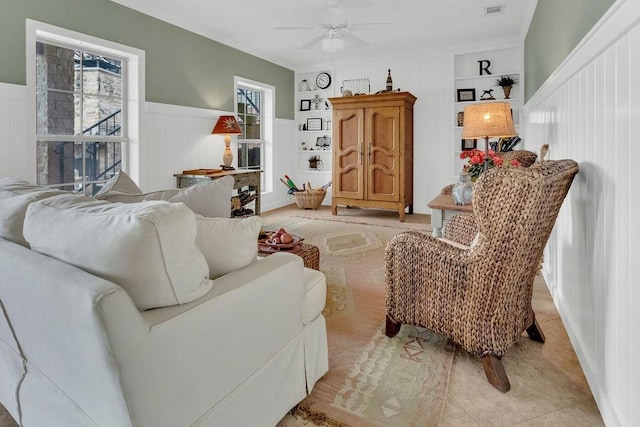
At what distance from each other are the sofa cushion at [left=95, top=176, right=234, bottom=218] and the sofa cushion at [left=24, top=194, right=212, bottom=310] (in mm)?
438

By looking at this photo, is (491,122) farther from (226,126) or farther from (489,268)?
(226,126)

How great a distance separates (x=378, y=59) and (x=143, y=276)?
6102mm

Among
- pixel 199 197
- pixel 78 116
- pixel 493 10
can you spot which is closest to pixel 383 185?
pixel 493 10

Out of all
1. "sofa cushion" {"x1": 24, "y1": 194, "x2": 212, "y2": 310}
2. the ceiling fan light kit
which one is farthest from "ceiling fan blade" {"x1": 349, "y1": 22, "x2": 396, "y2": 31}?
"sofa cushion" {"x1": 24, "y1": 194, "x2": 212, "y2": 310}

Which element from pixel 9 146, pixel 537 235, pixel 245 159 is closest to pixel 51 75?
pixel 9 146

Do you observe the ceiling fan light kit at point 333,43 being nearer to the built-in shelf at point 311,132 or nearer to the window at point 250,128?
the window at point 250,128

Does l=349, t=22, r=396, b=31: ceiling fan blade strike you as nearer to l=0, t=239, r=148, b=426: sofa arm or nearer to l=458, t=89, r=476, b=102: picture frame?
l=458, t=89, r=476, b=102: picture frame

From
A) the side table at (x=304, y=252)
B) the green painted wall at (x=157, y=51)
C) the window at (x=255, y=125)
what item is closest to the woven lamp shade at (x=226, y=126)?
the green painted wall at (x=157, y=51)

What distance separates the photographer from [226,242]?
1.38 metres

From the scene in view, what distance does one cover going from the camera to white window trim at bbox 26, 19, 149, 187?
331 centimetres

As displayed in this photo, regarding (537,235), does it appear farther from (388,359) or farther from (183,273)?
(183,273)

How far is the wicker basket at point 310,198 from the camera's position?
659 cm

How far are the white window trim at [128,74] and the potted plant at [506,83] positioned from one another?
14.9ft

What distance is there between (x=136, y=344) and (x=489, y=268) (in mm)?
1343
